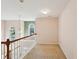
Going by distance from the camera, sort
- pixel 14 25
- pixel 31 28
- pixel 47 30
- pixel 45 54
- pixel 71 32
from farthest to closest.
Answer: pixel 31 28 → pixel 14 25 → pixel 47 30 → pixel 45 54 → pixel 71 32

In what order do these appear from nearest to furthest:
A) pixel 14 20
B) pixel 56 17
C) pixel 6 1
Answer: pixel 6 1
pixel 56 17
pixel 14 20

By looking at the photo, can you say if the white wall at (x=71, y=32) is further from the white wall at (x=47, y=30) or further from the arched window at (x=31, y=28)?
the arched window at (x=31, y=28)

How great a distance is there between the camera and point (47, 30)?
34.8 feet

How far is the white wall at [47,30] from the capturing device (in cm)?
1054

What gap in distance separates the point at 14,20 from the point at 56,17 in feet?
12.7

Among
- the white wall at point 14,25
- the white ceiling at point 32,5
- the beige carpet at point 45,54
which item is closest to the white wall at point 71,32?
the beige carpet at point 45,54

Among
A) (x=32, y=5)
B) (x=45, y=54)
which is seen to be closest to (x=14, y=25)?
(x=32, y=5)

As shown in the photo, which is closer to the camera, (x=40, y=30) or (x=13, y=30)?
(x=40, y=30)

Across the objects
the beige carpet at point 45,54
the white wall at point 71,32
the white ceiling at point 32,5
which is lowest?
the beige carpet at point 45,54

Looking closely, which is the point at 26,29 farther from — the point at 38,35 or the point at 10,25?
the point at 38,35

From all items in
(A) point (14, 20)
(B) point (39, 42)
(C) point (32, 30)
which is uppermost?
(A) point (14, 20)

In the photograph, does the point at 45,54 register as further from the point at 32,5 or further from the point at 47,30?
the point at 47,30

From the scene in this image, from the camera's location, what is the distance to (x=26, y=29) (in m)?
13.5

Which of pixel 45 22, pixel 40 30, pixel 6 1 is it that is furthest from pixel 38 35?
pixel 6 1
